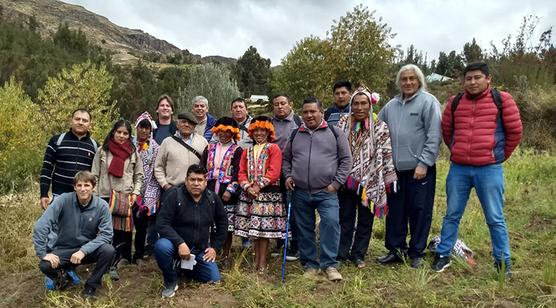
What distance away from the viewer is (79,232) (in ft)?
13.6

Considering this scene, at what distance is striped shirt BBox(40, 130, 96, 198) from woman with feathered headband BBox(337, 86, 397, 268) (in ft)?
8.48

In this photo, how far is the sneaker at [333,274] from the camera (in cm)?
409

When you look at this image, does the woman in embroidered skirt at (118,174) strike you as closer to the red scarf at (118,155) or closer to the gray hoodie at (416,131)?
the red scarf at (118,155)

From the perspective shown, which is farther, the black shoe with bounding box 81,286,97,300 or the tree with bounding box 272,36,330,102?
the tree with bounding box 272,36,330,102

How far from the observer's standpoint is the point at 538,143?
38.1 feet

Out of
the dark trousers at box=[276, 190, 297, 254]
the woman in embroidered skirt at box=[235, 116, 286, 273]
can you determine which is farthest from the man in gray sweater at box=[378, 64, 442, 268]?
the woman in embroidered skirt at box=[235, 116, 286, 273]

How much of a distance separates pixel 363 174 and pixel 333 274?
3.17 feet

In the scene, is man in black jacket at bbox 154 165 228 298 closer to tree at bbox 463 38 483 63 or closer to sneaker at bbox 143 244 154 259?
sneaker at bbox 143 244 154 259

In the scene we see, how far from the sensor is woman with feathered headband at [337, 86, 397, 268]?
424cm

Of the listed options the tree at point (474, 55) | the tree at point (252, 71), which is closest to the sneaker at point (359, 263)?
the tree at point (474, 55)

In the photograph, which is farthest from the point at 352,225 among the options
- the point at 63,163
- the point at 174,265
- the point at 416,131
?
the point at 63,163

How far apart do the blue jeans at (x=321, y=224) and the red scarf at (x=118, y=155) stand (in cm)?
172

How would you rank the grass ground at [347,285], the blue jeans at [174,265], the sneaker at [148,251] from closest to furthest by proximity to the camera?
the grass ground at [347,285] < the blue jeans at [174,265] < the sneaker at [148,251]

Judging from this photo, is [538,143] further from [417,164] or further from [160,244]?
[160,244]
